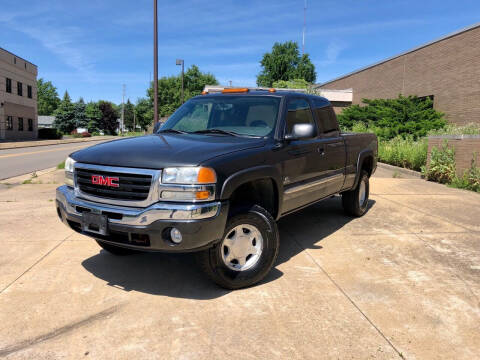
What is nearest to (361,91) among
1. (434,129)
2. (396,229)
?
(434,129)

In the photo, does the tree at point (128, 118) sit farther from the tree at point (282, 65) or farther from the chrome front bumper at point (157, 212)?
the chrome front bumper at point (157, 212)

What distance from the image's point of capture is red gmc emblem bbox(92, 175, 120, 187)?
3.35m

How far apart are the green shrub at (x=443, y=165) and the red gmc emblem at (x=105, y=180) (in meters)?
9.58

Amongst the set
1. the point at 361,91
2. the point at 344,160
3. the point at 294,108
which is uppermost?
the point at 361,91

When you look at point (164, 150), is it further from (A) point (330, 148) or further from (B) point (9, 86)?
(B) point (9, 86)

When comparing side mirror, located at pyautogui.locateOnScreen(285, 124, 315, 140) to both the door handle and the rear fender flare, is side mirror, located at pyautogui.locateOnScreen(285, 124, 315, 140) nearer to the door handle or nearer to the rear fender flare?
the door handle

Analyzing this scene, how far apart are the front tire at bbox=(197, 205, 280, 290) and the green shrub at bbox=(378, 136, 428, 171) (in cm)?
993

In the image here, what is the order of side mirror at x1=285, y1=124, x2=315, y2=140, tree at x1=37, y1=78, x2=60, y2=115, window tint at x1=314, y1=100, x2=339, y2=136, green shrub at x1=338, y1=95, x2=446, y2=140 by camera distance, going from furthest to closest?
tree at x1=37, y1=78, x2=60, y2=115 → green shrub at x1=338, y1=95, x2=446, y2=140 → window tint at x1=314, y1=100, x2=339, y2=136 → side mirror at x1=285, y1=124, x2=315, y2=140

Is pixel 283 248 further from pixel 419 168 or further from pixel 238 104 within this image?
pixel 419 168

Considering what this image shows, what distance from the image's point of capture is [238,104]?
15.3 ft

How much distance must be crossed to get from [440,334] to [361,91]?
28.8 m

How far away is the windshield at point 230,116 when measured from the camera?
4.34m

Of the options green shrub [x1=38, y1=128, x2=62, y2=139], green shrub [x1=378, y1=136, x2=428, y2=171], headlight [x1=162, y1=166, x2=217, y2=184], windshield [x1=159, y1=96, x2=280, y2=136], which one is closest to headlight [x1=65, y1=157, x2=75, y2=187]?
headlight [x1=162, y1=166, x2=217, y2=184]

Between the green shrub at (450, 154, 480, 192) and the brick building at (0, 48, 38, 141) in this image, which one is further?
the brick building at (0, 48, 38, 141)
